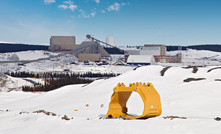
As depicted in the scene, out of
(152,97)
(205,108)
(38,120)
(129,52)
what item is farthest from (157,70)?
(129,52)

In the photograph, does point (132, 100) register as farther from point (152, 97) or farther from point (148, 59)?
point (148, 59)

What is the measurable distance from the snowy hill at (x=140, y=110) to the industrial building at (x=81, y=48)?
109 meters

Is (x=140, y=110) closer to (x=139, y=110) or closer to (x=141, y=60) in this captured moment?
(x=139, y=110)

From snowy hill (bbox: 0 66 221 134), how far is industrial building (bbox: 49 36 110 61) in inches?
4277

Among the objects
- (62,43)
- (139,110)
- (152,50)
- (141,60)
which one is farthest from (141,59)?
(139,110)

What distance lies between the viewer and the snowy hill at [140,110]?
9.59 meters

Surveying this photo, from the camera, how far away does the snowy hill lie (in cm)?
959

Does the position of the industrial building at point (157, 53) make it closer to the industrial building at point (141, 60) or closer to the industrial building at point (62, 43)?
the industrial building at point (141, 60)

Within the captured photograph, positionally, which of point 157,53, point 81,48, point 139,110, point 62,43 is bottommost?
point 139,110

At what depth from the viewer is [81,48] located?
161750mm

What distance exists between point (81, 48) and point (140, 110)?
14418 cm

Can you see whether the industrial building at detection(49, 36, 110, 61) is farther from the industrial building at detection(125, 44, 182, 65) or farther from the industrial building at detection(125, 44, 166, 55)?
the industrial building at detection(125, 44, 166, 55)

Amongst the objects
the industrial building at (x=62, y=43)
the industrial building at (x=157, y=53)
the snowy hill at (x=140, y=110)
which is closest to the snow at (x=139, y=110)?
the snowy hill at (x=140, y=110)

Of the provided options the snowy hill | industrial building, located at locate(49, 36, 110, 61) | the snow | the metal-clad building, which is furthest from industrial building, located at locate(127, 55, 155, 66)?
the snow
